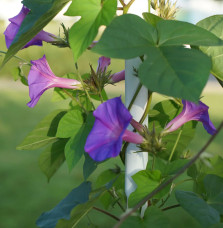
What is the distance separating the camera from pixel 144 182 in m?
0.70

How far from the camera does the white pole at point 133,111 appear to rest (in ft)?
2.43

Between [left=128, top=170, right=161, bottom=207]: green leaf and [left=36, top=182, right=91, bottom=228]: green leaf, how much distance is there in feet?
0.38

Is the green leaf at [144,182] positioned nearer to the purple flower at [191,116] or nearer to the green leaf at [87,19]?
the purple flower at [191,116]

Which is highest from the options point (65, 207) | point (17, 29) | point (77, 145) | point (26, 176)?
point (17, 29)

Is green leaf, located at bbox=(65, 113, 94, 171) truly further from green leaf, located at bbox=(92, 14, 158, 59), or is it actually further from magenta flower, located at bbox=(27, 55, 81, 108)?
green leaf, located at bbox=(92, 14, 158, 59)

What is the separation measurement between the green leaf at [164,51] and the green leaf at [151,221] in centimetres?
27

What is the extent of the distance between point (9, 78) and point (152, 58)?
7167 mm

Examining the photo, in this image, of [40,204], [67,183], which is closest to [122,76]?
[40,204]

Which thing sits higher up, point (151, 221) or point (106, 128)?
point (106, 128)

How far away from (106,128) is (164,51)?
0.47 feet

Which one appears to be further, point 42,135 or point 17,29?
point 42,135

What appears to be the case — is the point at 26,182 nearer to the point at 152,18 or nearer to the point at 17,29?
the point at 17,29

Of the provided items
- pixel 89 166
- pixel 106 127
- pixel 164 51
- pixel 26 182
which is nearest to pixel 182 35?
pixel 164 51

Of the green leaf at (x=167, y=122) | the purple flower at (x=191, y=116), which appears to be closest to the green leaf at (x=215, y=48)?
the purple flower at (x=191, y=116)
